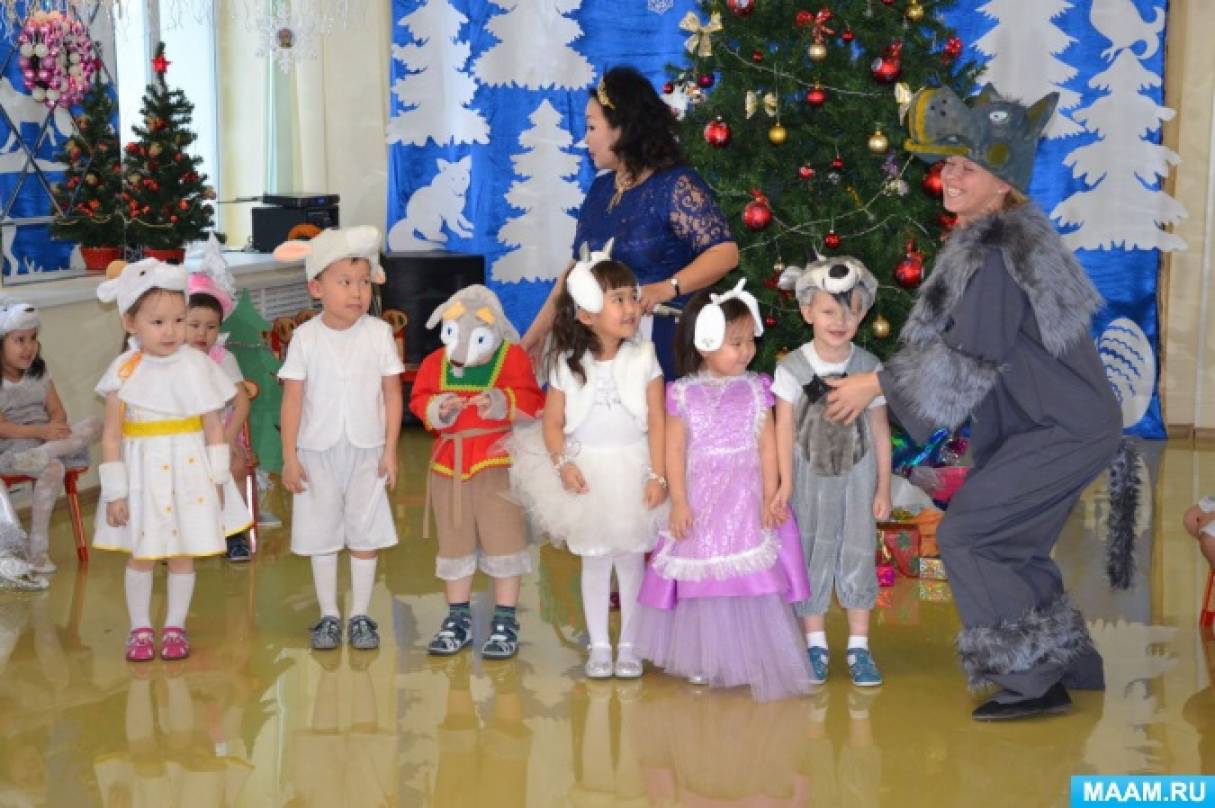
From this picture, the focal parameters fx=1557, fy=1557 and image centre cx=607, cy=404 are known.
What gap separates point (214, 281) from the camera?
18.2 feet

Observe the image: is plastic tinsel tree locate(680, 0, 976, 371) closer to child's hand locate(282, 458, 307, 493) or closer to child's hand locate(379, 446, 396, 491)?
child's hand locate(379, 446, 396, 491)

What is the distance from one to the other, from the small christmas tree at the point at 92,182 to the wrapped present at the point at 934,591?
396 centimetres

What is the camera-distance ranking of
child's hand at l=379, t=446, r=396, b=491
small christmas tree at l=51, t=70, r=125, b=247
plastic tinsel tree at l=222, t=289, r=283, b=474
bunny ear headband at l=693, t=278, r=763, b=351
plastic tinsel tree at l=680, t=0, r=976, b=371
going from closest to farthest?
1. bunny ear headband at l=693, t=278, r=763, b=351
2. child's hand at l=379, t=446, r=396, b=491
3. plastic tinsel tree at l=680, t=0, r=976, b=371
4. plastic tinsel tree at l=222, t=289, r=283, b=474
5. small christmas tree at l=51, t=70, r=125, b=247

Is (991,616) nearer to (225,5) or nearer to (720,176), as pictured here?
(720,176)

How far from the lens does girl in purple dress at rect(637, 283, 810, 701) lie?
4.20 metres

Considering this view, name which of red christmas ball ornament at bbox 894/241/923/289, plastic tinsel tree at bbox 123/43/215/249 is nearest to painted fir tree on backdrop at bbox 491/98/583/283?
plastic tinsel tree at bbox 123/43/215/249

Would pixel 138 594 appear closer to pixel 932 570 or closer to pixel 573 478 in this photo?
pixel 573 478

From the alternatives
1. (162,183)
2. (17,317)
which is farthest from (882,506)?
(162,183)

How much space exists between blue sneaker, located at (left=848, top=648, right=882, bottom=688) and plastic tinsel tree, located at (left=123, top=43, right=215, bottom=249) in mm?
4055

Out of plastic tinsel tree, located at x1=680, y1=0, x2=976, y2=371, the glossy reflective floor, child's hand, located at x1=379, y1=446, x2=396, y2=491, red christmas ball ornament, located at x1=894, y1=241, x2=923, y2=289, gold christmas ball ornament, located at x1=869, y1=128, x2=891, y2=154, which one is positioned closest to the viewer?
the glossy reflective floor

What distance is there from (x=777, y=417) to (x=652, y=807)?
47.5 inches

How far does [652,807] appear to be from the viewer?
352 cm

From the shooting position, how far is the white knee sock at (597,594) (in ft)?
14.3

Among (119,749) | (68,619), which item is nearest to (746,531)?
(119,749)
